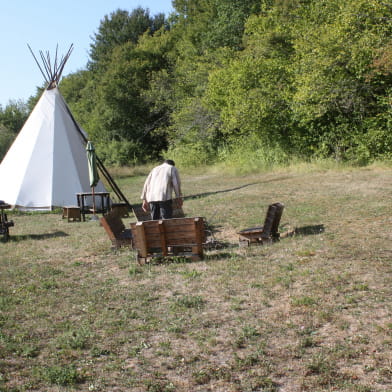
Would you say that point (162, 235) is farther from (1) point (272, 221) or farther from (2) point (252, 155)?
(2) point (252, 155)

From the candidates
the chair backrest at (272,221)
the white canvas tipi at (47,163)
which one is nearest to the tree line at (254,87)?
the white canvas tipi at (47,163)

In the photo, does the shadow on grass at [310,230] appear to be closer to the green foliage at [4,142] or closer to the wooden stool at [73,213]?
the wooden stool at [73,213]

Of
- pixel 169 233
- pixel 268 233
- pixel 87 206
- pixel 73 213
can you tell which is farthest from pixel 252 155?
pixel 169 233

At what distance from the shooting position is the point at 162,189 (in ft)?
27.3

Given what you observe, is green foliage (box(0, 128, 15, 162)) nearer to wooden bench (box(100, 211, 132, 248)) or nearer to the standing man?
wooden bench (box(100, 211, 132, 248))

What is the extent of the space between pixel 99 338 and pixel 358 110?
19.7 metres

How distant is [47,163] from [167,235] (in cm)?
1021

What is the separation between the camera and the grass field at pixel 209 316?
369 centimetres

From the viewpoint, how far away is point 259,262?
689cm

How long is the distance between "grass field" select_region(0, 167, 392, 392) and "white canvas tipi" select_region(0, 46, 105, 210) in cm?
663

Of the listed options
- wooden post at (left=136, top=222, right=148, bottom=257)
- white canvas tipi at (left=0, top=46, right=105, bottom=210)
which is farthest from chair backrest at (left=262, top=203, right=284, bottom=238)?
white canvas tipi at (left=0, top=46, right=105, bottom=210)

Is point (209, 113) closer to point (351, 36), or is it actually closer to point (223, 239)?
point (351, 36)

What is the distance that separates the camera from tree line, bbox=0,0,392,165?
20.4m

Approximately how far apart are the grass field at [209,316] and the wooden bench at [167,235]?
27cm
